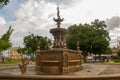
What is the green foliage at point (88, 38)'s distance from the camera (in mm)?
85250

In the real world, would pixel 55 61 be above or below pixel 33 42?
below

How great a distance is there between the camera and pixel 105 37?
295 feet

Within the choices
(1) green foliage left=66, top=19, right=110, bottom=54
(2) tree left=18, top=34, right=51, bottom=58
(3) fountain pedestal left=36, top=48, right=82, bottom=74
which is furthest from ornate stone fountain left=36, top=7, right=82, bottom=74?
(2) tree left=18, top=34, right=51, bottom=58

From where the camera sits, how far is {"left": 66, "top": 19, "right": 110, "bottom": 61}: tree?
280 ft

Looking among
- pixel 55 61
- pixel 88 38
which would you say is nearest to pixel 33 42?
pixel 88 38

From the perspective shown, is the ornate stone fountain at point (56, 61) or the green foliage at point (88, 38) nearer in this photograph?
the ornate stone fountain at point (56, 61)

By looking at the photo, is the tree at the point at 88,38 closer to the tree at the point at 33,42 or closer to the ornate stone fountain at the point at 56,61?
the tree at the point at 33,42

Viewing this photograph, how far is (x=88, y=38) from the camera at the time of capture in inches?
3376

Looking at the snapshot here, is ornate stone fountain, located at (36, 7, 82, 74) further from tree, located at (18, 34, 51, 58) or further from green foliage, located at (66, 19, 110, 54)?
tree, located at (18, 34, 51, 58)

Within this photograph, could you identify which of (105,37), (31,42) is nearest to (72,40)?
(105,37)

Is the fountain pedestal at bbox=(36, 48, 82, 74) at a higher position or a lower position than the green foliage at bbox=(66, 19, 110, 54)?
lower

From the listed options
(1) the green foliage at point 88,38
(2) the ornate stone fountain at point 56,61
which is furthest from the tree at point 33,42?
(2) the ornate stone fountain at point 56,61

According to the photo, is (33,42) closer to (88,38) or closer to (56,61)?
(88,38)

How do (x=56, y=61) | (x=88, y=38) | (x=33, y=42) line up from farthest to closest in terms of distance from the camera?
(x=33, y=42) < (x=88, y=38) < (x=56, y=61)
